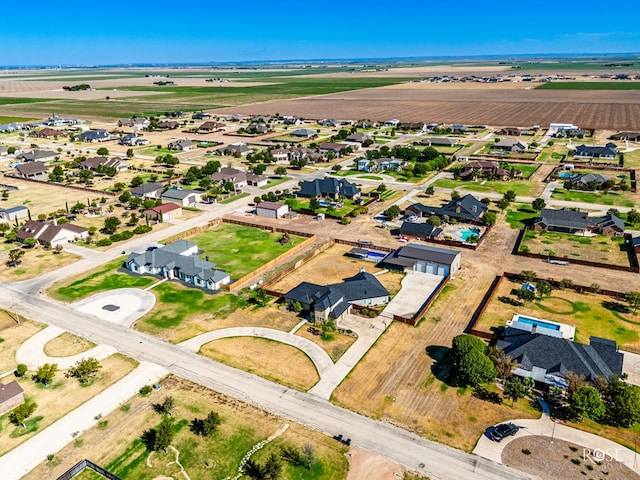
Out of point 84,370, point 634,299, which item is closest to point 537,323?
point 634,299

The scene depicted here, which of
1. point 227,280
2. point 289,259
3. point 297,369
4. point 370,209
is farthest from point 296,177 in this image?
point 297,369

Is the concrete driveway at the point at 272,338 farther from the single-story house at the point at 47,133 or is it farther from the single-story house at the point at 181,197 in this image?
the single-story house at the point at 47,133

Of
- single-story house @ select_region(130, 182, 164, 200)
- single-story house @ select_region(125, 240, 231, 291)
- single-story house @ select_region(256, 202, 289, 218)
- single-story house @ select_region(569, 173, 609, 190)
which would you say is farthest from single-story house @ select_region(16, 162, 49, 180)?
single-story house @ select_region(569, 173, 609, 190)

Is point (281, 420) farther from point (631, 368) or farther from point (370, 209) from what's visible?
point (370, 209)

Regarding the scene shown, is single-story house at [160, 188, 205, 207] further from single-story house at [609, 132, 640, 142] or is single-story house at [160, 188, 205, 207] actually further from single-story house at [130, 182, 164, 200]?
single-story house at [609, 132, 640, 142]

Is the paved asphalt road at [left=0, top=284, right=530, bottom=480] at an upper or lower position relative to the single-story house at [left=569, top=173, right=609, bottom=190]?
lower

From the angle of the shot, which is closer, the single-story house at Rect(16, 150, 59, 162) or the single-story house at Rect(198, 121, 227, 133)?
the single-story house at Rect(16, 150, 59, 162)
